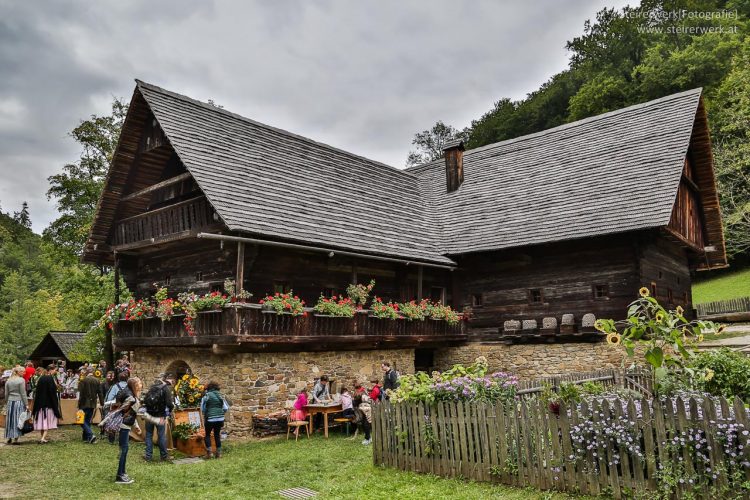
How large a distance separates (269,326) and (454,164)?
14.2m

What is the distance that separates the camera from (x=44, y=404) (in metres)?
13.8

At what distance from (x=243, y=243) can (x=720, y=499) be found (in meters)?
11.5

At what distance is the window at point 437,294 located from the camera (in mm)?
21375

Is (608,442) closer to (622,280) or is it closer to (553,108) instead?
(622,280)

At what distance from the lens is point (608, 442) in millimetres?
7086

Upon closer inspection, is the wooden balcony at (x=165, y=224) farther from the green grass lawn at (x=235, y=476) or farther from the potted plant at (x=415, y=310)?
the potted plant at (x=415, y=310)

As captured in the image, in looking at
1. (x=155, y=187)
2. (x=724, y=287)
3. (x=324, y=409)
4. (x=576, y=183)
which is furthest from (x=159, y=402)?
(x=724, y=287)

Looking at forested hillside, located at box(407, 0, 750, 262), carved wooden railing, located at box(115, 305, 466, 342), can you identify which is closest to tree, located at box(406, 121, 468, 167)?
forested hillside, located at box(407, 0, 750, 262)

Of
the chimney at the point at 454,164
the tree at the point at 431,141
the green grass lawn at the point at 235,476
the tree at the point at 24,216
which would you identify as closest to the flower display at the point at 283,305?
the green grass lawn at the point at 235,476

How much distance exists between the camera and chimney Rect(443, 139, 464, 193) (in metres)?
25.7

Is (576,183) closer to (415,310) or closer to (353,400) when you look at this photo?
(415,310)

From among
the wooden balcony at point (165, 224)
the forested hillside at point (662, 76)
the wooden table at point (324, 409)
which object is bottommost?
the wooden table at point (324, 409)

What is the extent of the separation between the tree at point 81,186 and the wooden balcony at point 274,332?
11.8m

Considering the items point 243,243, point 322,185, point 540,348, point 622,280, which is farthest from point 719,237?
point 243,243
